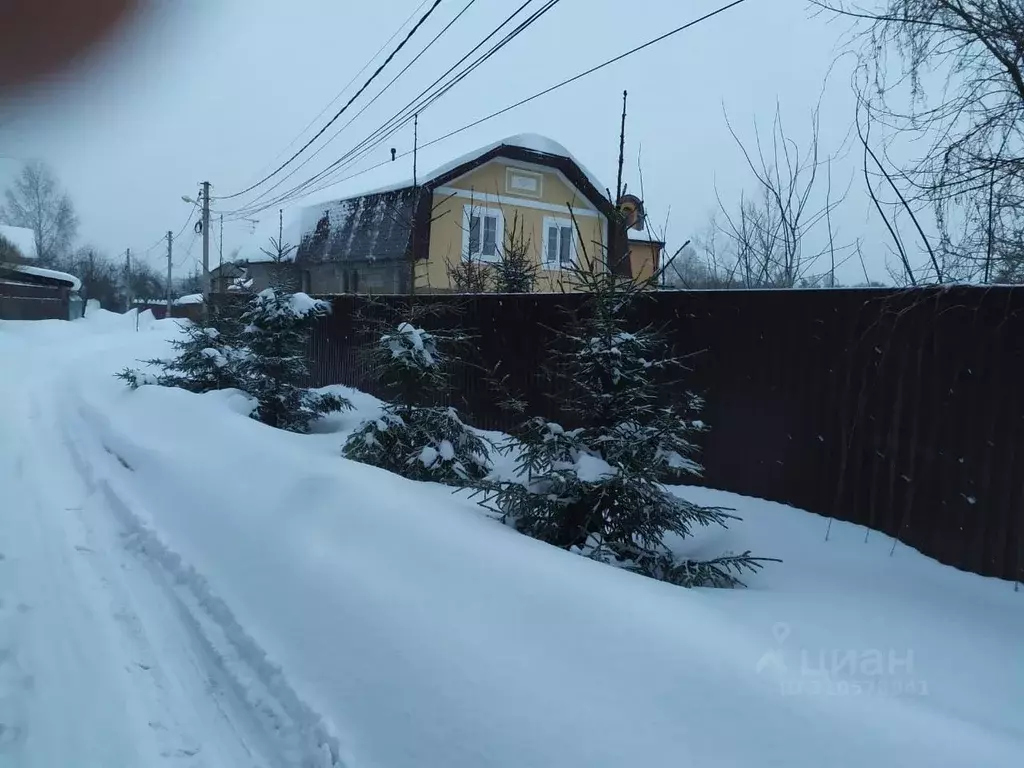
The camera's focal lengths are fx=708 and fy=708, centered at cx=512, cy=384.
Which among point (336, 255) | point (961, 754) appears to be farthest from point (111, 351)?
point (961, 754)

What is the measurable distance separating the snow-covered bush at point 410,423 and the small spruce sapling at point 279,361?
3187 millimetres

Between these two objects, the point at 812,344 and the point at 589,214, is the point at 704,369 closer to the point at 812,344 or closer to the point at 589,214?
the point at 812,344

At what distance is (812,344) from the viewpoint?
5.38m

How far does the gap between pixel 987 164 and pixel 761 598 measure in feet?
15.8

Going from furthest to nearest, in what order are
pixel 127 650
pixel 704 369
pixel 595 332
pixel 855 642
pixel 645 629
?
pixel 704 369
pixel 595 332
pixel 127 650
pixel 855 642
pixel 645 629

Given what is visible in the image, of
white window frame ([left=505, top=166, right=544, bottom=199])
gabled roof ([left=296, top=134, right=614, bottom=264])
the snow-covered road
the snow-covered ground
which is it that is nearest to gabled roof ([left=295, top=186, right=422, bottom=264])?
gabled roof ([left=296, top=134, right=614, bottom=264])

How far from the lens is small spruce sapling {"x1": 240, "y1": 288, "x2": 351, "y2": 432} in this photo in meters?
10.1

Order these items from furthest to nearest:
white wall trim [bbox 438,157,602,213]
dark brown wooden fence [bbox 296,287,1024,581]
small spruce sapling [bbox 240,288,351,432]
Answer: white wall trim [bbox 438,157,602,213], small spruce sapling [bbox 240,288,351,432], dark brown wooden fence [bbox 296,287,1024,581]

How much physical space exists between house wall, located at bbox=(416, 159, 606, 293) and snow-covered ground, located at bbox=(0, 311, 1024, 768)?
635 inches

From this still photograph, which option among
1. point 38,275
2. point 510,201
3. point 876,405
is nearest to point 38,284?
point 38,275

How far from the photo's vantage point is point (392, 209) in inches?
826

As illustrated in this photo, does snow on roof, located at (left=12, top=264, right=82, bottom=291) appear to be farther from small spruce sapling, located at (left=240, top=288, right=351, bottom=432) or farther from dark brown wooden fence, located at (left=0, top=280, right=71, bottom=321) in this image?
small spruce sapling, located at (left=240, top=288, right=351, bottom=432)

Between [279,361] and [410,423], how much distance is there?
3.67 m

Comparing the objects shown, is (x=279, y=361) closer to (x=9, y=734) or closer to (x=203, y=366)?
(x=203, y=366)
